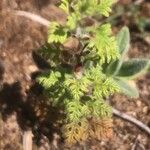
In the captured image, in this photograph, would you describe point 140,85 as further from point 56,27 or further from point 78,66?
point 56,27

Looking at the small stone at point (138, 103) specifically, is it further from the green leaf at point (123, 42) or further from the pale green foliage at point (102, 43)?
the pale green foliage at point (102, 43)

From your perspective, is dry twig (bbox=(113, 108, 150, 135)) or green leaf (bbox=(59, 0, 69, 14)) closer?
green leaf (bbox=(59, 0, 69, 14))

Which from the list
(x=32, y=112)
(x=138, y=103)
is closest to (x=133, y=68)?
(x=138, y=103)

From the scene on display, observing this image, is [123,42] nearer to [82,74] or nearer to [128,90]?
[128,90]

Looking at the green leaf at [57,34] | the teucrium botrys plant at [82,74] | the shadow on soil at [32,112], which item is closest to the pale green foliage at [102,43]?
the teucrium botrys plant at [82,74]

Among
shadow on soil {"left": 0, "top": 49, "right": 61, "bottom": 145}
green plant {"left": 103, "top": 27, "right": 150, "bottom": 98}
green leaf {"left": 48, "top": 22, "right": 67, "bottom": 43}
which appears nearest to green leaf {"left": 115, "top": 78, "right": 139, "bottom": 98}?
green plant {"left": 103, "top": 27, "right": 150, "bottom": 98}

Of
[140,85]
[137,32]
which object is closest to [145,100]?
[140,85]

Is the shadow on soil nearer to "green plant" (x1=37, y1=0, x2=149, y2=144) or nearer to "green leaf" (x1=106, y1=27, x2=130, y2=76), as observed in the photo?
"green plant" (x1=37, y1=0, x2=149, y2=144)
